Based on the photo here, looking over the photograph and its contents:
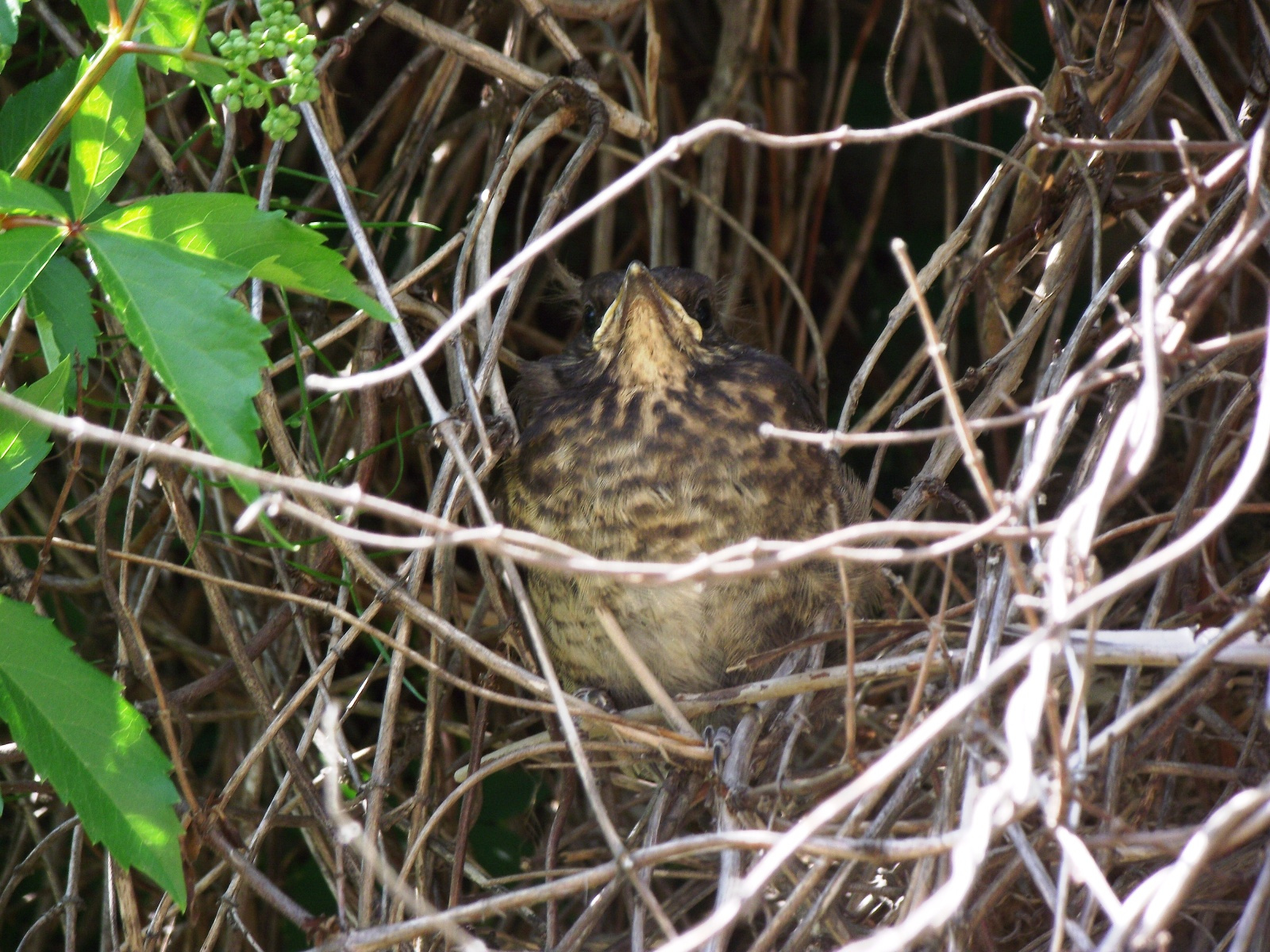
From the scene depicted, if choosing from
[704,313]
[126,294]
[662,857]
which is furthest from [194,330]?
[704,313]

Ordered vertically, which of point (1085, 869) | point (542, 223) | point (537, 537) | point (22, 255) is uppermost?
point (22, 255)

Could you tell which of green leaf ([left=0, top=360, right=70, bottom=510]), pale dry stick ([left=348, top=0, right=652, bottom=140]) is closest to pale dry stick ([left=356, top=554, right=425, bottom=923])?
green leaf ([left=0, top=360, right=70, bottom=510])

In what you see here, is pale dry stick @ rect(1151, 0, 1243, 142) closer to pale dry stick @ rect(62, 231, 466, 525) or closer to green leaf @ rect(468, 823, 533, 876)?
pale dry stick @ rect(62, 231, 466, 525)

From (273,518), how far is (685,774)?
87cm

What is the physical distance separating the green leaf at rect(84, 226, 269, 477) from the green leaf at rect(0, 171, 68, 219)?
0.05m

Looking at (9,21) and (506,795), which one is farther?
(506,795)

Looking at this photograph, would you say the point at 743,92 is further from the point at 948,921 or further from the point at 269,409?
the point at 948,921

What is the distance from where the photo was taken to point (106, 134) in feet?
5.34

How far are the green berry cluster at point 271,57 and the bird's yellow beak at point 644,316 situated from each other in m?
0.77

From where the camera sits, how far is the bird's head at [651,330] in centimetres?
237

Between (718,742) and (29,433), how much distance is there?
43.9 inches

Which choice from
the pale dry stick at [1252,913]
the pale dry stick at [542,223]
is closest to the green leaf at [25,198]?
the pale dry stick at [542,223]

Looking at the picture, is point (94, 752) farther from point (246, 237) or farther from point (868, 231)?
point (868, 231)

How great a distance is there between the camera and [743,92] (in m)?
3.13
